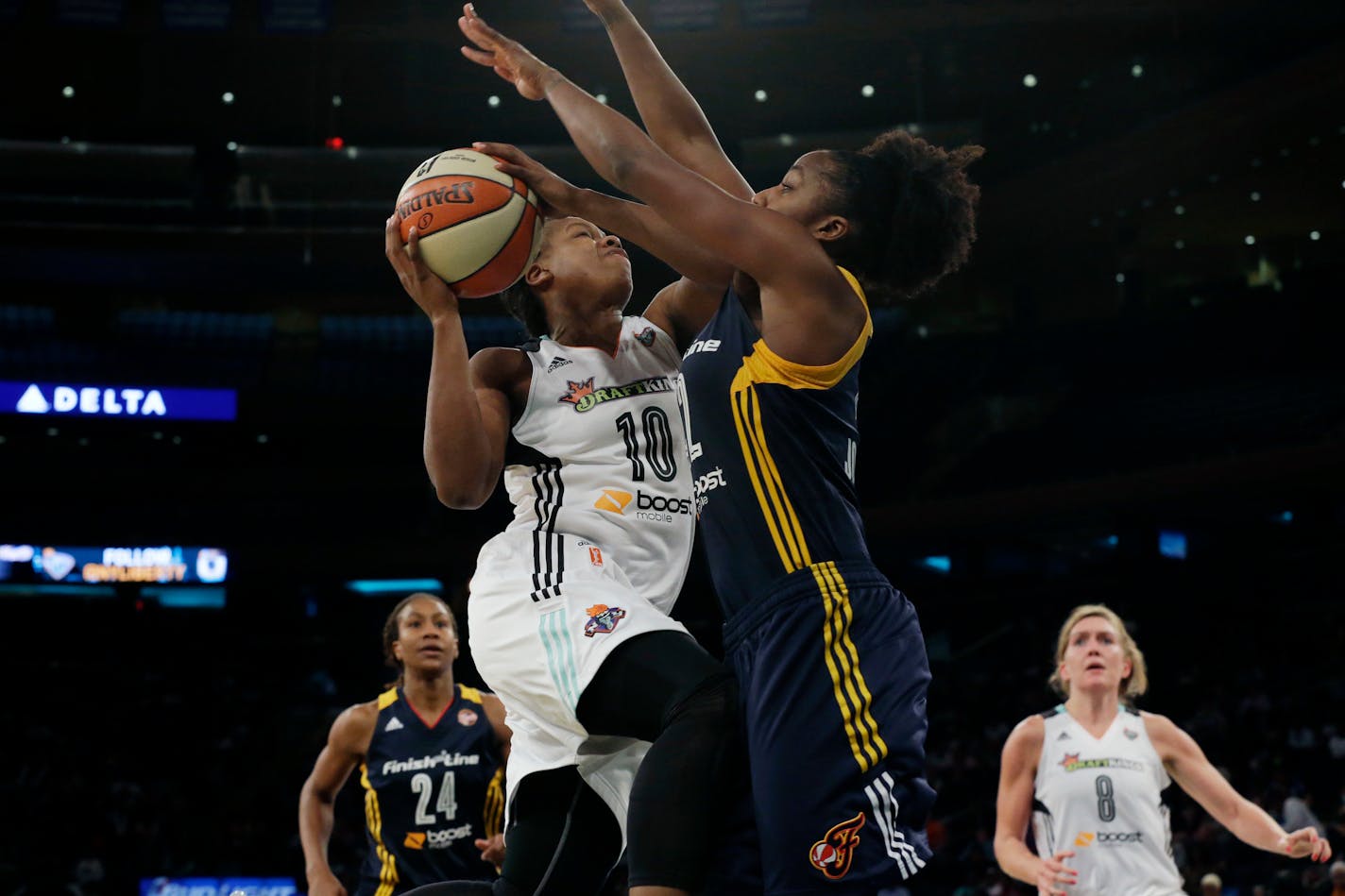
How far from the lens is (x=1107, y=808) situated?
614 cm

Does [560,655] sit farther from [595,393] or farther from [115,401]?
[115,401]

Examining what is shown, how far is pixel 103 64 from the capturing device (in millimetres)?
21016

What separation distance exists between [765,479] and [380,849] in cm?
431

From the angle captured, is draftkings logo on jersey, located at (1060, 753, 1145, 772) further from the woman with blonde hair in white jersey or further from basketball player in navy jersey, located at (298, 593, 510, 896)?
basketball player in navy jersey, located at (298, 593, 510, 896)

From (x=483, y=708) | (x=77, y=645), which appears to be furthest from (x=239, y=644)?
(x=483, y=708)

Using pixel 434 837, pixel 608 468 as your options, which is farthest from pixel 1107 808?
pixel 608 468

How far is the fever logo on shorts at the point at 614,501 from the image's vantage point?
3422mm

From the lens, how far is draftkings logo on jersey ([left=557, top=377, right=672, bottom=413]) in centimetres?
352

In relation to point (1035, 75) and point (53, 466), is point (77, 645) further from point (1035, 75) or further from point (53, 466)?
point (1035, 75)

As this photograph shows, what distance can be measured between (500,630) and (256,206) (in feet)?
62.4

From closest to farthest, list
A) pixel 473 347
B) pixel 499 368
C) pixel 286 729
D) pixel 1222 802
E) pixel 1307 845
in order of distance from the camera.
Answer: pixel 499 368 < pixel 1307 845 < pixel 1222 802 < pixel 473 347 < pixel 286 729

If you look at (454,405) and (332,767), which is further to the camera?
(332,767)

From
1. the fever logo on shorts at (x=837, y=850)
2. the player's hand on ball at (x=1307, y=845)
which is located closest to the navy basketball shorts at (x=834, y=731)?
the fever logo on shorts at (x=837, y=850)

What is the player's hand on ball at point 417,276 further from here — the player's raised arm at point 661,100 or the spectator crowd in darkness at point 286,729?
the spectator crowd in darkness at point 286,729
